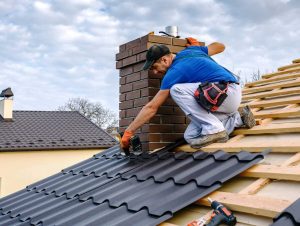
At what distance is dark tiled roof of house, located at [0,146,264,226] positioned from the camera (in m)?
2.81

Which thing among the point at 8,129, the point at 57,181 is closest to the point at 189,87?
the point at 57,181

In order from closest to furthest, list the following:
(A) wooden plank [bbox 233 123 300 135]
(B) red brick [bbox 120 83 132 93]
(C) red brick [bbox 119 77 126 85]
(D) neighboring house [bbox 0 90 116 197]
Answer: (A) wooden plank [bbox 233 123 300 135]
(B) red brick [bbox 120 83 132 93]
(C) red brick [bbox 119 77 126 85]
(D) neighboring house [bbox 0 90 116 197]

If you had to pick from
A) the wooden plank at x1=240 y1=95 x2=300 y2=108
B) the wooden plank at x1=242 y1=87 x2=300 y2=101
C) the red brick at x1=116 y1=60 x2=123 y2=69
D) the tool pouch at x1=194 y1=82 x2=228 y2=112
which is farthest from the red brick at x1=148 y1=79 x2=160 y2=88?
the wooden plank at x1=242 y1=87 x2=300 y2=101

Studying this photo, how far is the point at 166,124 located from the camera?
4625 millimetres

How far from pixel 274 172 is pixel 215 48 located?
211 centimetres

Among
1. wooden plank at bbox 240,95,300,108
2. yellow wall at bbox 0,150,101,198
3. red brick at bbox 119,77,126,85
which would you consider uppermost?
red brick at bbox 119,77,126,85

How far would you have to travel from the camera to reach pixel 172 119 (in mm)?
4648

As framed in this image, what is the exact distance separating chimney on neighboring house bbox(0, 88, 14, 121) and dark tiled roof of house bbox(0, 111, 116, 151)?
0.30 m

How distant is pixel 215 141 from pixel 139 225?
1.47 metres

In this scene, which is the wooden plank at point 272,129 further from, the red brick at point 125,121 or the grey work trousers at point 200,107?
the red brick at point 125,121

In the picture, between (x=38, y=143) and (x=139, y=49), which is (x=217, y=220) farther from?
(x=38, y=143)

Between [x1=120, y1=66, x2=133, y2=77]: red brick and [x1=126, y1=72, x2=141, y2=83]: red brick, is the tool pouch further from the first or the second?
[x1=120, y1=66, x2=133, y2=77]: red brick

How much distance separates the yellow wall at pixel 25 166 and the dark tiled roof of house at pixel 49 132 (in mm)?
409

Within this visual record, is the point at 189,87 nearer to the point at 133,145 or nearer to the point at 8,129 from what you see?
the point at 133,145
